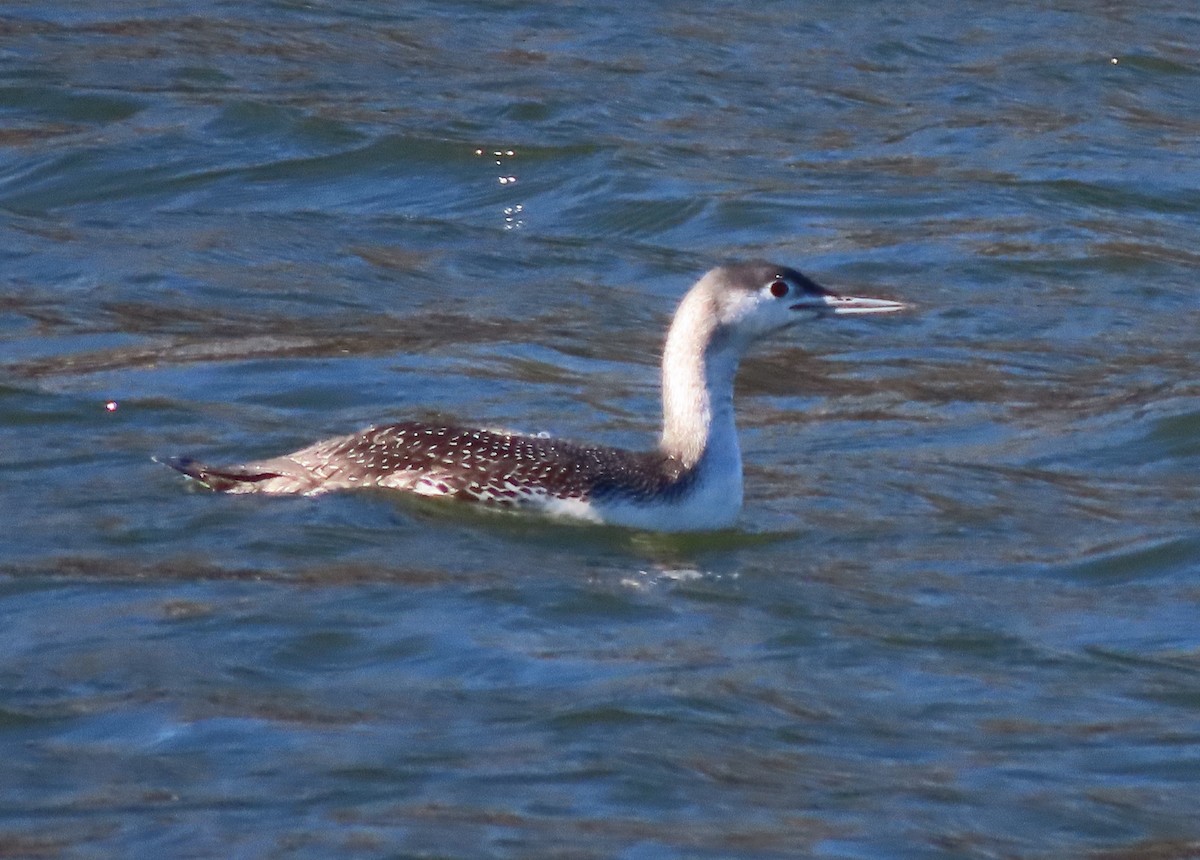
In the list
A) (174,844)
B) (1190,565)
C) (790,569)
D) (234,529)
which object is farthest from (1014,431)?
(174,844)

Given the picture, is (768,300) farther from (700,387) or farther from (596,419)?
(596,419)

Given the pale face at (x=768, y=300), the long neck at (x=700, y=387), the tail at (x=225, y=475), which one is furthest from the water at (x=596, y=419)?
the pale face at (x=768, y=300)

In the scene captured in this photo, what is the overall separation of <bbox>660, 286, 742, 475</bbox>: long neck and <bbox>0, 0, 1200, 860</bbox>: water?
1.20ft

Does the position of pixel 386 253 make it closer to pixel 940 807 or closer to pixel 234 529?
pixel 234 529

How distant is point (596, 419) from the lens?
38.9 feet

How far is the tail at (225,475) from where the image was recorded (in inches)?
386

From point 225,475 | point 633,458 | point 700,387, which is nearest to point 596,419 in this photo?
point 700,387

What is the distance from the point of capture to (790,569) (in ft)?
31.3

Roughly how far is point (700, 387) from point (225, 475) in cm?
182

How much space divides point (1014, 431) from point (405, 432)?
3511 mm

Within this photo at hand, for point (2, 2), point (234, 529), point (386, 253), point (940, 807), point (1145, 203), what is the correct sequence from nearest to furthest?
point (940, 807) < point (234, 529) < point (386, 253) < point (1145, 203) < point (2, 2)

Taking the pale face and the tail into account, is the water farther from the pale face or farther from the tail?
the pale face

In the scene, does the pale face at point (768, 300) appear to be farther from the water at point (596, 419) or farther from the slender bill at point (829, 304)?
the water at point (596, 419)

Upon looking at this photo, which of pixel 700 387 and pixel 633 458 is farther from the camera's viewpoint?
pixel 700 387
